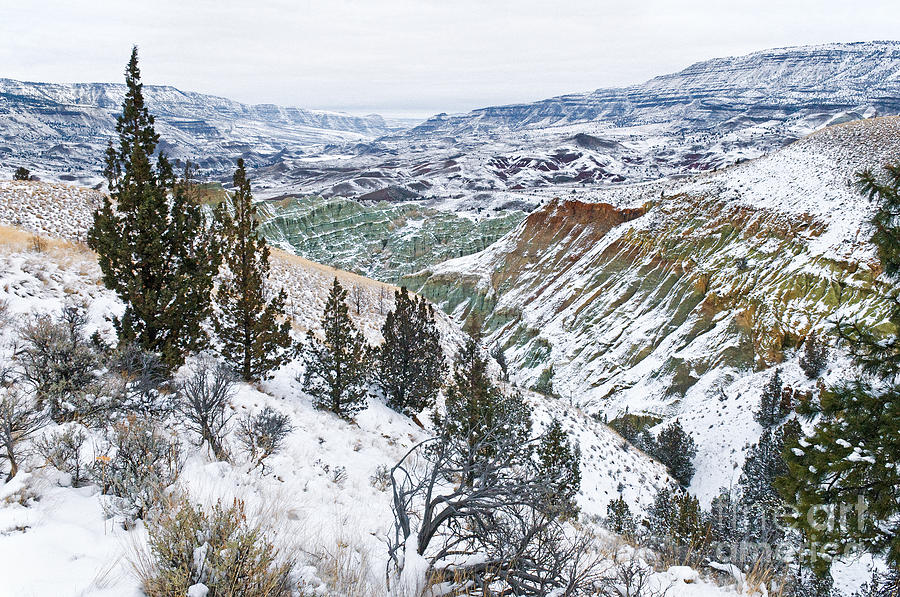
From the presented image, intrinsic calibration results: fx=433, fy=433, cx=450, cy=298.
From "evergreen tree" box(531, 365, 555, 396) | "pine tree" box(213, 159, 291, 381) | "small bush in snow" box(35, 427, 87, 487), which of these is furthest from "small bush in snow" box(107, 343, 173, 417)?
"evergreen tree" box(531, 365, 555, 396)

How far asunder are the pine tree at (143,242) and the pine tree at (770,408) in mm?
30860

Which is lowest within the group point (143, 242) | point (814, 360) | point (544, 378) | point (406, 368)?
point (544, 378)

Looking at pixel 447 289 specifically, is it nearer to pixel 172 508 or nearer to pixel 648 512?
pixel 648 512

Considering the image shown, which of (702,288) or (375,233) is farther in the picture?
(375,233)

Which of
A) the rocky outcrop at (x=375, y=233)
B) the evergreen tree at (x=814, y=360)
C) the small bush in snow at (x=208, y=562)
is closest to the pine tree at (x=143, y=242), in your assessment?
the small bush in snow at (x=208, y=562)

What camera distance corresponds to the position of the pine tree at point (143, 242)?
8.78 m

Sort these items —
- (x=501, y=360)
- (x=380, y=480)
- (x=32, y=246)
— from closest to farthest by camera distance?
(x=380, y=480)
(x=32, y=246)
(x=501, y=360)

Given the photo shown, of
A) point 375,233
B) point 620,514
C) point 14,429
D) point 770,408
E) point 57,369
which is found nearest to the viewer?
point 14,429

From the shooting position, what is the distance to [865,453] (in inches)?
211

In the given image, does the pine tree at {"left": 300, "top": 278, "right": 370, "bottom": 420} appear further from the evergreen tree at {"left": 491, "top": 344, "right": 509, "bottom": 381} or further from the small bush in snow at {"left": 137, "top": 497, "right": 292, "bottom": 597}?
the evergreen tree at {"left": 491, "top": 344, "right": 509, "bottom": 381}

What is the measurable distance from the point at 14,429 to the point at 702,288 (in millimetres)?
47099

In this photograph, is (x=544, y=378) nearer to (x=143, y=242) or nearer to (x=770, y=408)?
(x=770, y=408)

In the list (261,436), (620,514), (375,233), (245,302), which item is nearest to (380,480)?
(261,436)

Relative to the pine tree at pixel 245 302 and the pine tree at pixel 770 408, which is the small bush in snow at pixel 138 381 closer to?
the pine tree at pixel 245 302
